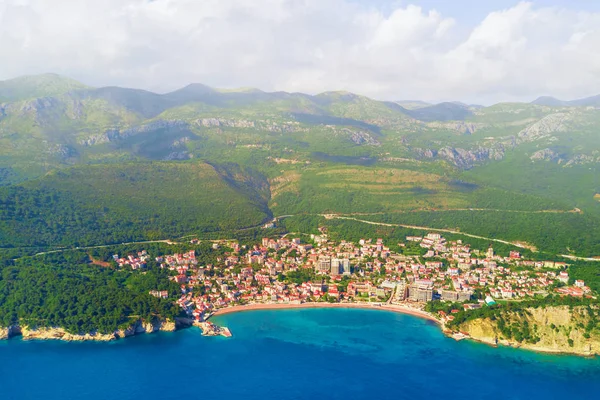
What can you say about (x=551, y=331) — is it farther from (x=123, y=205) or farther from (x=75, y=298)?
(x=123, y=205)

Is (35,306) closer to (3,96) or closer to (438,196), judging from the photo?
(438,196)

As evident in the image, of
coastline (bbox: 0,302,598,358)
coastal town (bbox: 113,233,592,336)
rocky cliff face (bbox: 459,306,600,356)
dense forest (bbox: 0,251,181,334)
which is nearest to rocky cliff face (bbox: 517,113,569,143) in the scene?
coastal town (bbox: 113,233,592,336)

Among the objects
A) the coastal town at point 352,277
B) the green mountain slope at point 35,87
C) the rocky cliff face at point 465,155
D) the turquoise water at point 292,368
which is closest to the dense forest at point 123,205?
the coastal town at point 352,277

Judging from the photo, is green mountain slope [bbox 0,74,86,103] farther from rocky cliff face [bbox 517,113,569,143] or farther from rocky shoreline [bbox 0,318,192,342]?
rocky cliff face [bbox 517,113,569,143]

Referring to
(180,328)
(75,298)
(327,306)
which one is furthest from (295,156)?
(75,298)

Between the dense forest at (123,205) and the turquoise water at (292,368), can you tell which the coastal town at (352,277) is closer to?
the turquoise water at (292,368)
